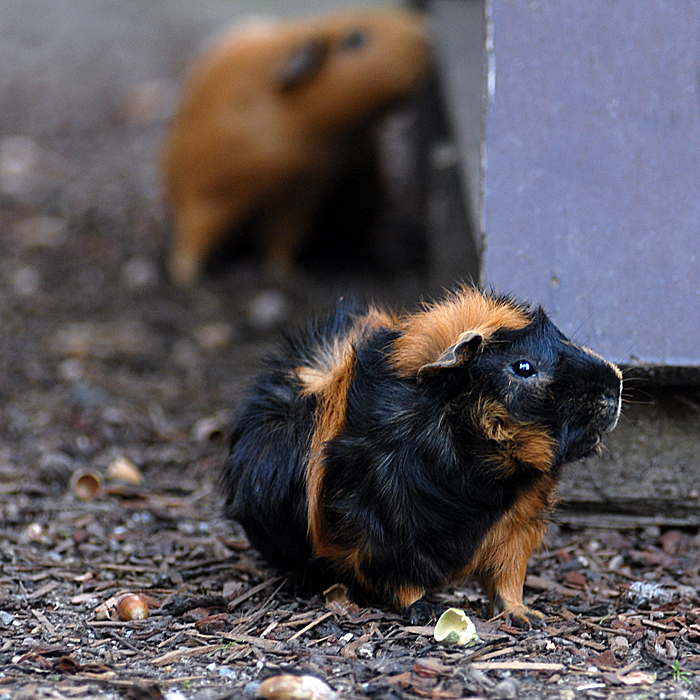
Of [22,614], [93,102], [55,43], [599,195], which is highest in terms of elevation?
→ [55,43]

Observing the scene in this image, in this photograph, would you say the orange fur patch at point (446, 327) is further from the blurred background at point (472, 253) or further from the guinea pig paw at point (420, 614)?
the guinea pig paw at point (420, 614)

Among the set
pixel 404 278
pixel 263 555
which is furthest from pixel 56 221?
pixel 263 555

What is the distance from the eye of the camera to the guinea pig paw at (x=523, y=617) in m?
2.55

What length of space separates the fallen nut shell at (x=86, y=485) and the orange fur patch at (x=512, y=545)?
167cm

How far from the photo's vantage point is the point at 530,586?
2914 mm

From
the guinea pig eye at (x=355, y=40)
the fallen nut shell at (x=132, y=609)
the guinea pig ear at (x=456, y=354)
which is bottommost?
the fallen nut shell at (x=132, y=609)

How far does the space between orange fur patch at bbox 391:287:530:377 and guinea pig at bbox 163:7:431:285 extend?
3895 mm

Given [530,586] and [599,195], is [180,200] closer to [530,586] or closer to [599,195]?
[599,195]

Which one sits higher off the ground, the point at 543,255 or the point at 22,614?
the point at 543,255

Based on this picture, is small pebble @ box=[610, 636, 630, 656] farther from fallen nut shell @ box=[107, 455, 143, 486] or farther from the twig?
fallen nut shell @ box=[107, 455, 143, 486]

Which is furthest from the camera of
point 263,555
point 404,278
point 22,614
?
point 404,278

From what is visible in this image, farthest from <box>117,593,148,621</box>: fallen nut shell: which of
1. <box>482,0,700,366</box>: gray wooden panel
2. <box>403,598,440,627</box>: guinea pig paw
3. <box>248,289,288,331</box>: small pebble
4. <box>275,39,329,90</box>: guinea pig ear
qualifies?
<box>275,39,329,90</box>: guinea pig ear

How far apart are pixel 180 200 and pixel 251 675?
475 cm

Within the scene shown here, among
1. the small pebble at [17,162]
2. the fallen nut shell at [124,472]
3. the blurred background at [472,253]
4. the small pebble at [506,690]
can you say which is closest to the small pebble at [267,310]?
the blurred background at [472,253]
